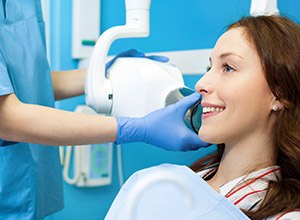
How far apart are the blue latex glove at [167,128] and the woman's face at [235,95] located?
0.37ft

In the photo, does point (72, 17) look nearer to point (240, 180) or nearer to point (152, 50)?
point (152, 50)

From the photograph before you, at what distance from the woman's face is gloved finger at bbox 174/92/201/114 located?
86 millimetres

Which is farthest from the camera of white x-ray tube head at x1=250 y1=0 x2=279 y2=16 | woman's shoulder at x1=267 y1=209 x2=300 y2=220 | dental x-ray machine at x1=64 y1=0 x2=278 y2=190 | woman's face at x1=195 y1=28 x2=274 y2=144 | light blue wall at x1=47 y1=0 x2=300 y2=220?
light blue wall at x1=47 y1=0 x2=300 y2=220

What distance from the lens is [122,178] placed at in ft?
6.67

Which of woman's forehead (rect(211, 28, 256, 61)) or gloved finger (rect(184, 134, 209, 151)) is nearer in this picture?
woman's forehead (rect(211, 28, 256, 61))

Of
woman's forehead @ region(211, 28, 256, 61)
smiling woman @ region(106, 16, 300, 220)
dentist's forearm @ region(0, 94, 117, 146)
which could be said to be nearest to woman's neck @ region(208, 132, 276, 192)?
smiling woman @ region(106, 16, 300, 220)

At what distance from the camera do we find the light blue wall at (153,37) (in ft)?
5.16

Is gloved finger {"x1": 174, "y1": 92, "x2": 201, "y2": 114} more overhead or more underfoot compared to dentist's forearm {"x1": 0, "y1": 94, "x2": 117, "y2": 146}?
more overhead

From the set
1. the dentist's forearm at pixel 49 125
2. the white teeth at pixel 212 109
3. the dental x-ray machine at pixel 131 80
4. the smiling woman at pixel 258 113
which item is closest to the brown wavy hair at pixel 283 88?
the smiling woman at pixel 258 113

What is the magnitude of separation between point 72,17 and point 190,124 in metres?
1.03

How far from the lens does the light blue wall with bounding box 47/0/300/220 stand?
1572mm

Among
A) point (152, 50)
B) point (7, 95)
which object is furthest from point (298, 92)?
point (152, 50)

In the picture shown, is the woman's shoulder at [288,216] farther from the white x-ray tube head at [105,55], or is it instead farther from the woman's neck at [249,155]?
the white x-ray tube head at [105,55]

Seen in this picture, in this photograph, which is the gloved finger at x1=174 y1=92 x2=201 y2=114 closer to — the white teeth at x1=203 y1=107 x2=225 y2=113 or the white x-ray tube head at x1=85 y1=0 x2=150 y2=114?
the white teeth at x1=203 y1=107 x2=225 y2=113
